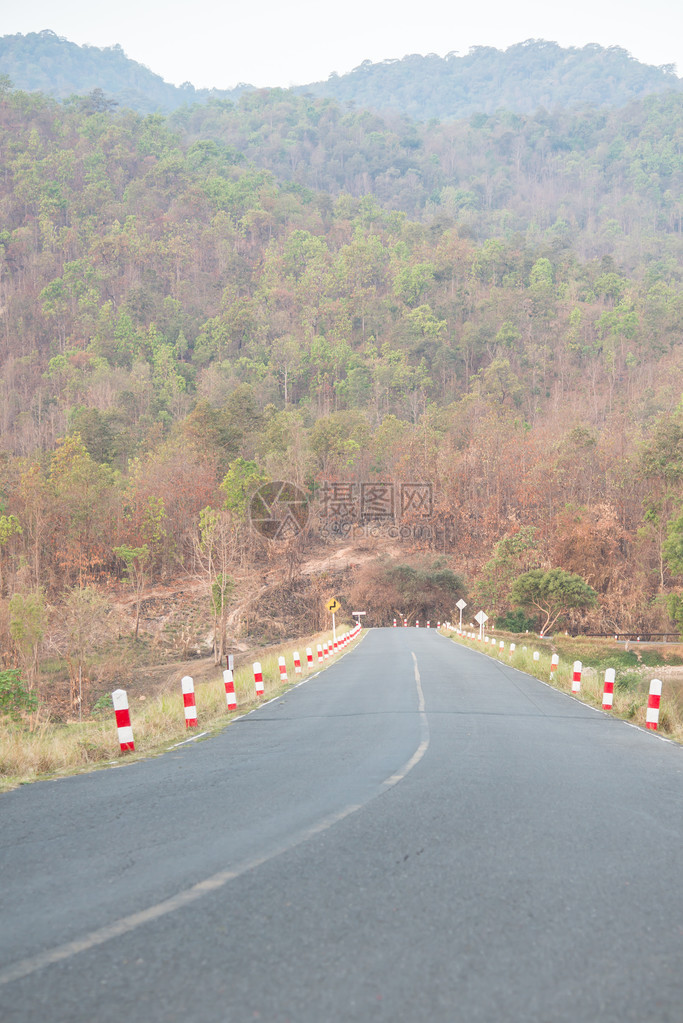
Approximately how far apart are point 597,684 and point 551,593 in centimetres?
3220

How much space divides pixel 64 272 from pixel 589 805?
439 ft

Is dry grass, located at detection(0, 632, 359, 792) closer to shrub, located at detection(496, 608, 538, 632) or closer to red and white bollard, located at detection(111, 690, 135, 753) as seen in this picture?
red and white bollard, located at detection(111, 690, 135, 753)

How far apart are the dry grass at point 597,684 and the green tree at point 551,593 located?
7674mm

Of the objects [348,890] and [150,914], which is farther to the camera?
[348,890]

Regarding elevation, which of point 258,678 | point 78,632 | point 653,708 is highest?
point 653,708

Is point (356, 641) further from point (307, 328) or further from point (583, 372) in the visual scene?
point (307, 328)

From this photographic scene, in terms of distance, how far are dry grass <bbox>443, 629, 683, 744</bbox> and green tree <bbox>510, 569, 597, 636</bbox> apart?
25.2 ft

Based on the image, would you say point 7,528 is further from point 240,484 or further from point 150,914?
point 150,914

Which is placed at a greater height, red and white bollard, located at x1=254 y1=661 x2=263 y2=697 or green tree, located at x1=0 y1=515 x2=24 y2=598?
green tree, located at x1=0 y1=515 x2=24 y2=598

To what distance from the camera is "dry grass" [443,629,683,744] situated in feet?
48.7

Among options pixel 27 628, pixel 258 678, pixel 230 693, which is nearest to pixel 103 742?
pixel 230 693

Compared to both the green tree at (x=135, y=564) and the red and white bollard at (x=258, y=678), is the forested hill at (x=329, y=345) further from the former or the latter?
the red and white bollard at (x=258, y=678)

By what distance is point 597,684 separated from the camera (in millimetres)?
21891

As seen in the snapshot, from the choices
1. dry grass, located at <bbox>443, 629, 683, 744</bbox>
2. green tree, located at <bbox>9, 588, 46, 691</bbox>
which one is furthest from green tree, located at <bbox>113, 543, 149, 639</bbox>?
dry grass, located at <bbox>443, 629, 683, 744</bbox>
